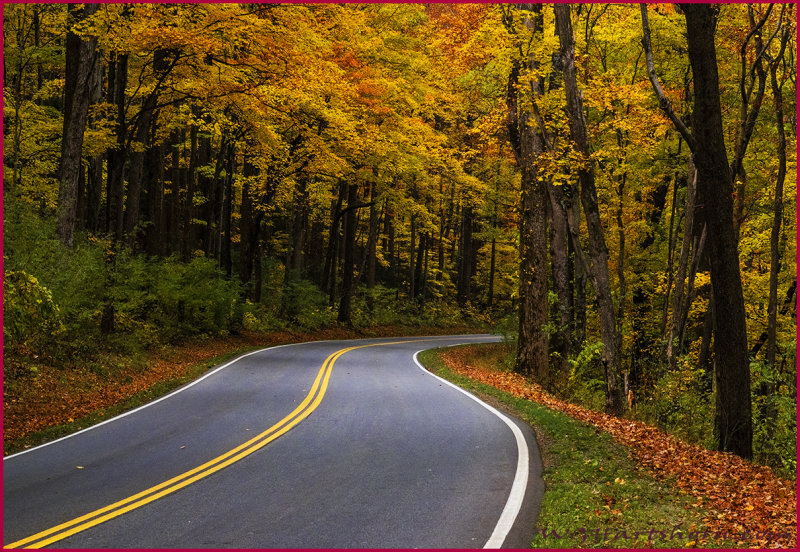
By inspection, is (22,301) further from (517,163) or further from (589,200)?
(517,163)

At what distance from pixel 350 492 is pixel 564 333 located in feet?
44.8

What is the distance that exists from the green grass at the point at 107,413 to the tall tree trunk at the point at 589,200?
10242 mm

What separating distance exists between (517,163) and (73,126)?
1327cm

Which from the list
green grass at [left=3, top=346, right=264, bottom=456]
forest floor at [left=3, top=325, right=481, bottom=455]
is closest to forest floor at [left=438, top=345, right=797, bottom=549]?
green grass at [left=3, top=346, right=264, bottom=456]

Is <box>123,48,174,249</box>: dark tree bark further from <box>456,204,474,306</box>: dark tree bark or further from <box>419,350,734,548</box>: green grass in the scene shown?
<box>456,204,474,306</box>: dark tree bark

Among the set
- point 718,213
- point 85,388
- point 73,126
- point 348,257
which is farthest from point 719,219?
A: point 348,257

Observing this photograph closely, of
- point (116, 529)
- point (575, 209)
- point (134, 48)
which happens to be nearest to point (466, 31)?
point (575, 209)

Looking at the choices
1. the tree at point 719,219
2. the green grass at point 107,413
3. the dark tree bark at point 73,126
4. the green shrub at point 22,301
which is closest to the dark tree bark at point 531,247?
the tree at point 719,219

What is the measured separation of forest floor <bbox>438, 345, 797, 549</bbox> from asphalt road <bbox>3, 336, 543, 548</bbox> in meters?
1.04

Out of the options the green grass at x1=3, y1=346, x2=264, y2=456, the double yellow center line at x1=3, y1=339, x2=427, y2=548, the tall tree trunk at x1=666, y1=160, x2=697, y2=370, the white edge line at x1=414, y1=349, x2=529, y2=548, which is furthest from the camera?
the tall tree trunk at x1=666, y1=160, x2=697, y2=370

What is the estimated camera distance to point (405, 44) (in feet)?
97.8

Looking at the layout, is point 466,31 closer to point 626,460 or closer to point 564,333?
point 564,333

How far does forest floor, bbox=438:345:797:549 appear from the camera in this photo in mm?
6425

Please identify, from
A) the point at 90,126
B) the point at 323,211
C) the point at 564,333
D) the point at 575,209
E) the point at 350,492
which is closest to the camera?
the point at 350,492
